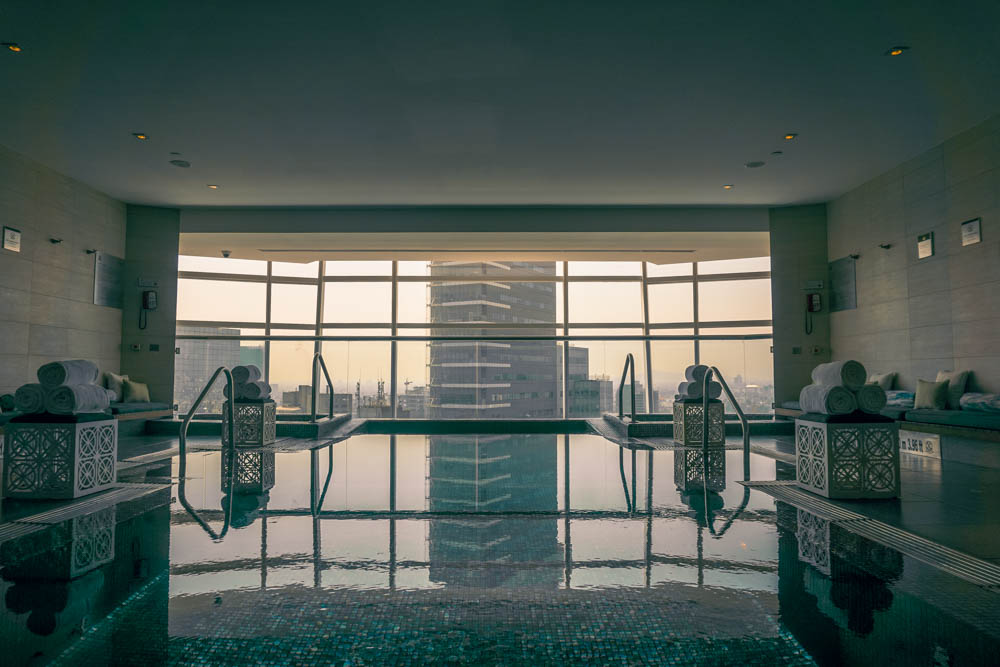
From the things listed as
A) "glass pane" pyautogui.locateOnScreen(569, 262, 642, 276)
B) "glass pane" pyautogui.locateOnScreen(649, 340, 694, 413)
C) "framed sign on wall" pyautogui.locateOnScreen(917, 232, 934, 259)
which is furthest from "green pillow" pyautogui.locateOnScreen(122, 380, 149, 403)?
"framed sign on wall" pyautogui.locateOnScreen(917, 232, 934, 259)

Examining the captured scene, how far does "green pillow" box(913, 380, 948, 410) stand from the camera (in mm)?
6348

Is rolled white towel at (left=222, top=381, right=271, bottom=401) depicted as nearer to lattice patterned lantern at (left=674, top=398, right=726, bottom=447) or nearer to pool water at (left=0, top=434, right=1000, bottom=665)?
pool water at (left=0, top=434, right=1000, bottom=665)

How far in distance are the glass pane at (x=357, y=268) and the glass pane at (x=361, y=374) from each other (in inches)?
81.5

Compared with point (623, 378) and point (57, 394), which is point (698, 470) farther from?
point (57, 394)

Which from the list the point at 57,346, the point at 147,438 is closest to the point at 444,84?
the point at 147,438

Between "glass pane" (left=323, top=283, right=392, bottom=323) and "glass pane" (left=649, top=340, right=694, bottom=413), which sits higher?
"glass pane" (left=323, top=283, right=392, bottom=323)

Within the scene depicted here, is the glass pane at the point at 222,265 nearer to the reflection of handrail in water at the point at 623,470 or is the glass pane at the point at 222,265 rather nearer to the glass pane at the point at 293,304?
the glass pane at the point at 293,304

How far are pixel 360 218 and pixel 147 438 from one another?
4209 millimetres

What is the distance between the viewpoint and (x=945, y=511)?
3404mm

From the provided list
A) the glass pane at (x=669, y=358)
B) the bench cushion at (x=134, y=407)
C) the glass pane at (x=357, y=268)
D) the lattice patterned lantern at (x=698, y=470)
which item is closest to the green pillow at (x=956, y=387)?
the lattice patterned lantern at (x=698, y=470)

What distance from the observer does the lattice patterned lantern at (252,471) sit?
4137 mm

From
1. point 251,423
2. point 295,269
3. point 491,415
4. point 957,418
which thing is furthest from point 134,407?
point 957,418

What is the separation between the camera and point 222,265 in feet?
36.8

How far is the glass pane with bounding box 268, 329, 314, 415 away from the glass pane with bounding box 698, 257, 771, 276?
7.13m
